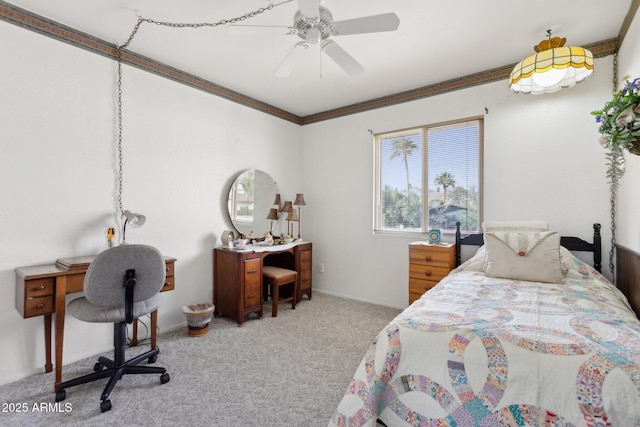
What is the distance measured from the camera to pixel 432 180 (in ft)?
11.8

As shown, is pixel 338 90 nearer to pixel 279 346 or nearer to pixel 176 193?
pixel 176 193

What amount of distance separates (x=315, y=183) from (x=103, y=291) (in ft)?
10.3

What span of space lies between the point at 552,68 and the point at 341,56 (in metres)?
1.53

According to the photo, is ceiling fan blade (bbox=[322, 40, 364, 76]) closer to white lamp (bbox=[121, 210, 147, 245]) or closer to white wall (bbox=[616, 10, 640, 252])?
white wall (bbox=[616, 10, 640, 252])

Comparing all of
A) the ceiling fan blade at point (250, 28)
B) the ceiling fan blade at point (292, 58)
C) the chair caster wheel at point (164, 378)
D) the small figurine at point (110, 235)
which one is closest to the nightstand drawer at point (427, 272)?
the ceiling fan blade at point (292, 58)

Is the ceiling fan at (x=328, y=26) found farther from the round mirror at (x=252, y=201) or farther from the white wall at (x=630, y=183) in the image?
the round mirror at (x=252, y=201)

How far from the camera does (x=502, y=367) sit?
1.13 m

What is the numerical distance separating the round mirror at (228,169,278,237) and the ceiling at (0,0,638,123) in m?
1.15

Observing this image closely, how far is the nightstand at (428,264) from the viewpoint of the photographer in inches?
117

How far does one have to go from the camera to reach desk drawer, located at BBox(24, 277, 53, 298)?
1.92 meters

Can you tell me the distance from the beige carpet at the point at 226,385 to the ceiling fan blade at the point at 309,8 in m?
2.38

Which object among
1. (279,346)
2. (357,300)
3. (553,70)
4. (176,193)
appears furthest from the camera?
(357,300)

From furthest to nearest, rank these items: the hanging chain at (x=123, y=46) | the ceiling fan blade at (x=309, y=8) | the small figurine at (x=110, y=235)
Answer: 1. the small figurine at (x=110, y=235)
2. the hanging chain at (x=123, y=46)
3. the ceiling fan blade at (x=309, y=8)

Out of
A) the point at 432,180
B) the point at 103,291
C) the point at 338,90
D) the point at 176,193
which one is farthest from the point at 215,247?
the point at 432,180
